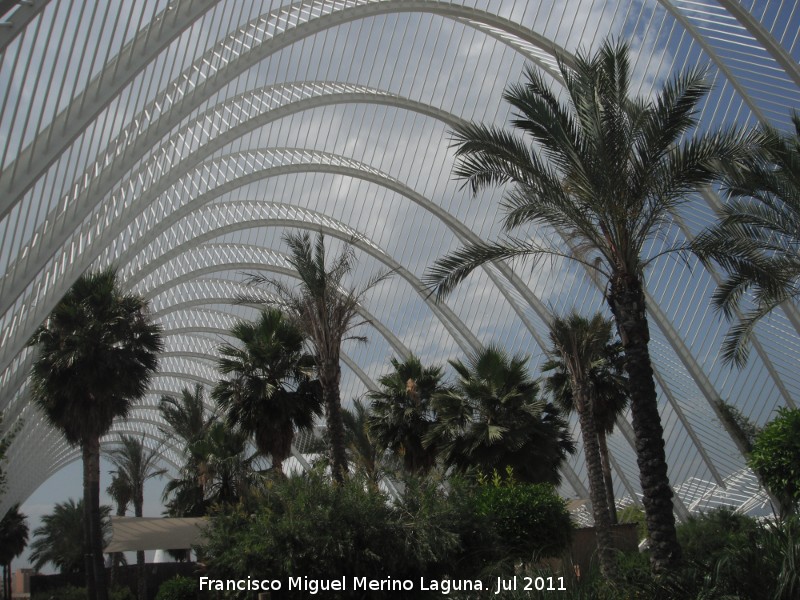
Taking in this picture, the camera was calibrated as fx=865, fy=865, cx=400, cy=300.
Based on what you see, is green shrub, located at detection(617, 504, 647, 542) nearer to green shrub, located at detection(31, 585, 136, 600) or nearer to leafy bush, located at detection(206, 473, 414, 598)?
green shrub, located at detection(31, 585, 136, 600)

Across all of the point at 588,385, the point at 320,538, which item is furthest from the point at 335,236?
the point at 320,538

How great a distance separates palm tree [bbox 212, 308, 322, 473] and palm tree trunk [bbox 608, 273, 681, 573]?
1258 cm

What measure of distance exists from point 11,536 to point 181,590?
Result: 3737 centimetres

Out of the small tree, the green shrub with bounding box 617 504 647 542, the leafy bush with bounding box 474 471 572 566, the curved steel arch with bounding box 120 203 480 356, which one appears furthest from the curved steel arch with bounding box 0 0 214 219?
the green shrub with bounding box 617 504 647 542

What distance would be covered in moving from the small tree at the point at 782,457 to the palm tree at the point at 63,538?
48908mm

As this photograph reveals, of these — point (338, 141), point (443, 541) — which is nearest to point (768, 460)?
point (443, 541)

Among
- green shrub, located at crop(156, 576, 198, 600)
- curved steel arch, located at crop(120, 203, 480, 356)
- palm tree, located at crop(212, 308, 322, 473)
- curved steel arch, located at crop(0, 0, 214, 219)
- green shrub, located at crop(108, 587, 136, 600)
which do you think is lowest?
green shrub, located at crop(108, 587, 136, 600)

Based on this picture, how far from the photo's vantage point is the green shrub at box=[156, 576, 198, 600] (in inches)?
974

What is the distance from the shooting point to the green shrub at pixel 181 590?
24734 mm

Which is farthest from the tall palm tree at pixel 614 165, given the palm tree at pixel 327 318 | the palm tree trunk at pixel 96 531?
the palm tree trunk at pixel 96 531

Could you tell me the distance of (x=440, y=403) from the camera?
24297 mm

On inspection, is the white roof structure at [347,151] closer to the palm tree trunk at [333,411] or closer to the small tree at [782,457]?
the small tree at [782,457]

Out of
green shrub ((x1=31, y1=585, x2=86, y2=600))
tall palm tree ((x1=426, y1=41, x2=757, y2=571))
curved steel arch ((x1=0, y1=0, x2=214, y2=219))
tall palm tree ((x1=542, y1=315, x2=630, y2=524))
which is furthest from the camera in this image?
green shrub ((x1=31, y1=585, x2=86, y2=600))

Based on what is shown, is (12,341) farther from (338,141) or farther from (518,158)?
(338,141)
